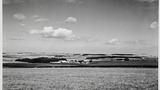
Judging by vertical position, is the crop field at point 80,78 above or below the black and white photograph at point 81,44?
below

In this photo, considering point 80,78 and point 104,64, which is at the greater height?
point 104,64

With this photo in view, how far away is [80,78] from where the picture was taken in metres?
2.52

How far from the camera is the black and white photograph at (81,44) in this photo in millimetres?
2469

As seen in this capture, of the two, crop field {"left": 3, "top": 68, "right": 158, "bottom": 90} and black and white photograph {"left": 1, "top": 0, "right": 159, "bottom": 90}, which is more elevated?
black and white photograph {"left": 1, "top": 0, "right": 159, "bottom": 90}

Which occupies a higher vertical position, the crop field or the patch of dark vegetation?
the patch of dark vegetation

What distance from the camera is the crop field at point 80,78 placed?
246 cm

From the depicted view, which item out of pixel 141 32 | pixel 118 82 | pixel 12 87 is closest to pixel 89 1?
pixel 141 32

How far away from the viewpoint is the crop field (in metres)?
2.46

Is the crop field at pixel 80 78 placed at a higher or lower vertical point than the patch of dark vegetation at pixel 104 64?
lower

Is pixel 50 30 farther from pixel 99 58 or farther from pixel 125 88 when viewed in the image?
pixel 125 88

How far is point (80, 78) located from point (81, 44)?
1.11ft

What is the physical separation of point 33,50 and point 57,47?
0.24 metres

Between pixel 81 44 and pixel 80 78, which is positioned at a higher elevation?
pixel 81 44

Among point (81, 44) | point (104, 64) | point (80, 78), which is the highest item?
point (81, 44)
